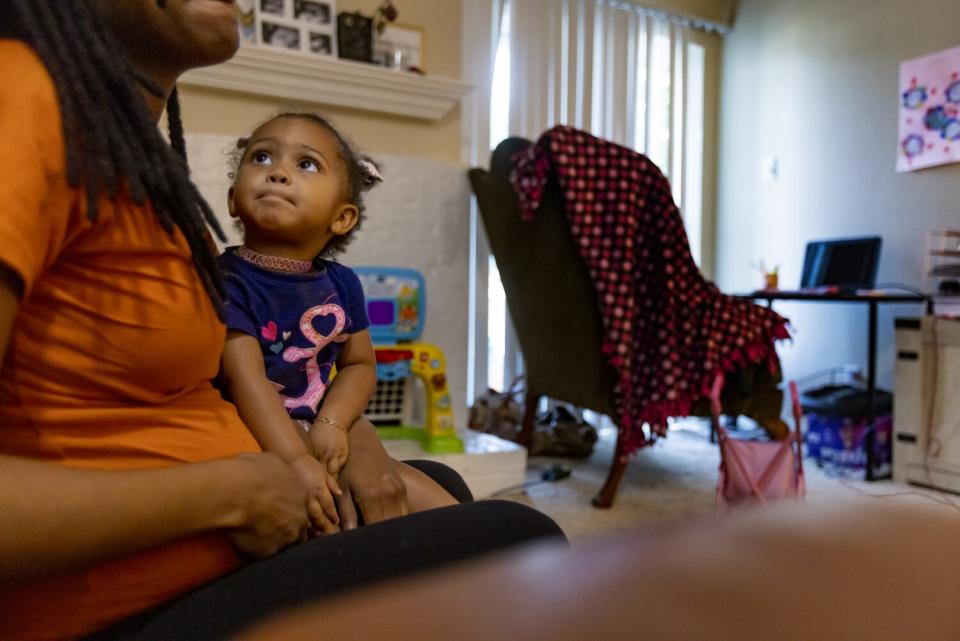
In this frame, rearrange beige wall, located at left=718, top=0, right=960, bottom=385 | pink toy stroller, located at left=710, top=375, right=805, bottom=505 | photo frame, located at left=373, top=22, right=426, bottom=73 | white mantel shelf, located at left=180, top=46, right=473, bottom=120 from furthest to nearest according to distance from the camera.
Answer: beige wall, located at left=718, top=0, right=960, bottom=385, photo frame, located at left=373, top=22, right=426, bottom=73, white mantel shelf, located at left=180, top=46, right=473, bottom=120, pink toy stroller, located at left=710, top=375, right=805, bottom=505

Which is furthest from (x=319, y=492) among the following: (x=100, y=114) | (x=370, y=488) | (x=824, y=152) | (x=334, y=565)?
(x=824, y=152)

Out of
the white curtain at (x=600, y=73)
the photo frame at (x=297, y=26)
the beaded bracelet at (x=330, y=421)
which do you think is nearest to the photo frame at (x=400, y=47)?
the photo frame at (x=297, y=26)

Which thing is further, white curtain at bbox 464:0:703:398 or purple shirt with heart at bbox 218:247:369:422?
white curtain at bbox 464:0:703:398

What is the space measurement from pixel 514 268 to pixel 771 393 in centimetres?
97

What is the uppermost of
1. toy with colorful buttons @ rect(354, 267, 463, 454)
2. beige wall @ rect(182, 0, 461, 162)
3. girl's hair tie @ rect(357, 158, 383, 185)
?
beige wall @ rect(182, 0, 461, 162)

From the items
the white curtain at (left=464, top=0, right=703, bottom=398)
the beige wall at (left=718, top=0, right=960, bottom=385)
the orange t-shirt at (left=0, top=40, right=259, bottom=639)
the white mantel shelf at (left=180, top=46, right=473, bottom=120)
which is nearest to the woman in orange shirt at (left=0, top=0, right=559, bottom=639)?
the orange t-shirt at (left=0, top=40, right=259, bottom=639)

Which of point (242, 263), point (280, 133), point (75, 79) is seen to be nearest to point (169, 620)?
point (75, 79)

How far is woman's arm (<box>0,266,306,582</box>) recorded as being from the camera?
1.26ft

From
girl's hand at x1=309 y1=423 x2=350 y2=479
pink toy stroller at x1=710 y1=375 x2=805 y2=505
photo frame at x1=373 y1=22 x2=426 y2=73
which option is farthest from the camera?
photo frame at x1=373 y1=22 x2=426 y2=73

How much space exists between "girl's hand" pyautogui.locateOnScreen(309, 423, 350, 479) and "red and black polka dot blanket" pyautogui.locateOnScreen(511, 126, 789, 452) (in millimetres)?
1437

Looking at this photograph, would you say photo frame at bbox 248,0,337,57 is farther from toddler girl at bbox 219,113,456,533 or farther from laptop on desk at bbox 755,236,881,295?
laptop on desk at bbox 755,236,881,295

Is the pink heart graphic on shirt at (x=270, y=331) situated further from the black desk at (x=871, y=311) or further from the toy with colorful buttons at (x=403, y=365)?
the black desk at (x=871, y=311)

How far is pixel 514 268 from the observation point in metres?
2.60

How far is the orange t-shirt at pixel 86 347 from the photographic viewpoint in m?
0.41
